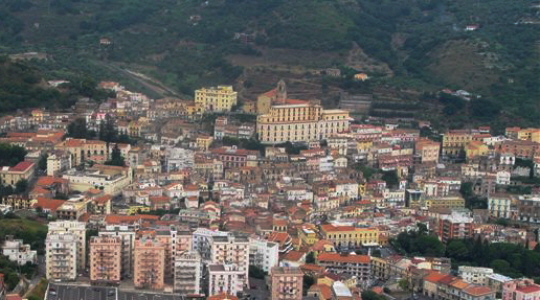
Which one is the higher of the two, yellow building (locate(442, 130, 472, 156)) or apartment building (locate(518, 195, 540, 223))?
yellow building (locate(442, 130, 472, 156))

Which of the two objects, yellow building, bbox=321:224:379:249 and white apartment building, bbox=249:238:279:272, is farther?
yellow building, bbox=321:224:379:249

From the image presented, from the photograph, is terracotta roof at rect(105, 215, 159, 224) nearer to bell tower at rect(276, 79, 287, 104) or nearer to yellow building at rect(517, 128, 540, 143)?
bell tower at rect(276, 79, 287, 104)

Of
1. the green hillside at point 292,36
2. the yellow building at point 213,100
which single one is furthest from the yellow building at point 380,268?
the green hillside at point 292,36

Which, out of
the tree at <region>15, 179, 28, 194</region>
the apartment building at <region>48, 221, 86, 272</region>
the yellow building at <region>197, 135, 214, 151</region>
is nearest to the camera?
the apartment building at <region>48, 221, 86, 272</region>

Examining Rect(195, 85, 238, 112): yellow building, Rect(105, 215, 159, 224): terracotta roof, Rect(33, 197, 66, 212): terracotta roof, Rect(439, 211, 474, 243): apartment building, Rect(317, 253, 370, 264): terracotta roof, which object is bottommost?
Rect(317, 253, 370, 264): terracotta roof

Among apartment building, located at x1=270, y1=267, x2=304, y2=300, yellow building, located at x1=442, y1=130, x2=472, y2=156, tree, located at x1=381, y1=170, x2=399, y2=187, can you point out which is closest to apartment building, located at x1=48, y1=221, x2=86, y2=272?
apartment building, located at x1=270, y1=267, x2=304, y2=300

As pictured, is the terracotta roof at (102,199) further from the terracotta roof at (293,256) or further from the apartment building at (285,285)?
the apartment building at (285,285)
